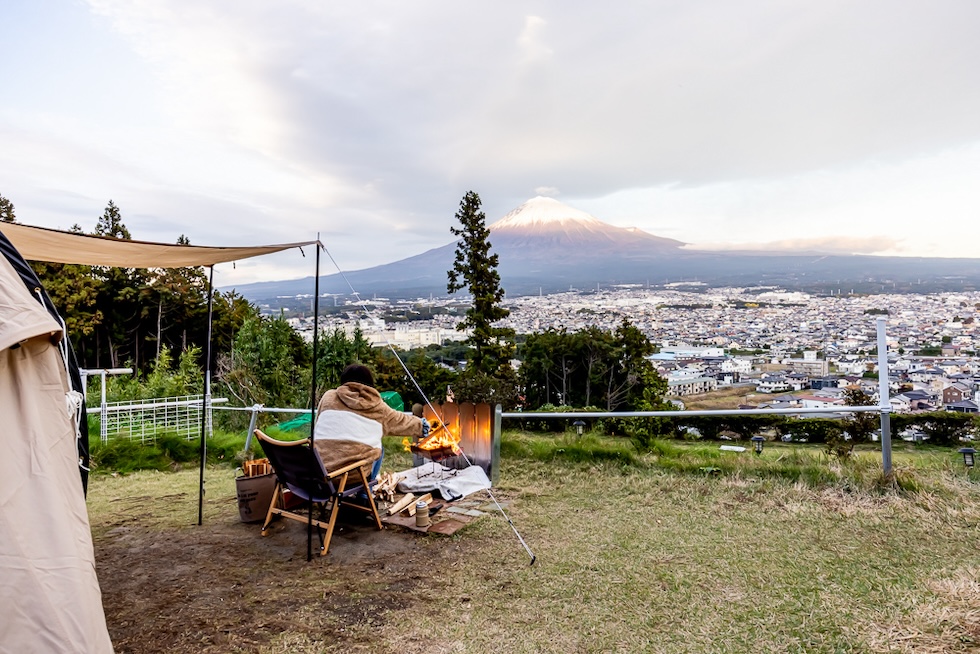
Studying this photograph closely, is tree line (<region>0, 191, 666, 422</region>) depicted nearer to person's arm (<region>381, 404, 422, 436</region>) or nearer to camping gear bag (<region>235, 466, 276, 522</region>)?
camping gear bag (<region>235, 466, 276, 522</region>)

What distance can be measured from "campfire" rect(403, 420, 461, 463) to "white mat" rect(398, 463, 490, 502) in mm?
177

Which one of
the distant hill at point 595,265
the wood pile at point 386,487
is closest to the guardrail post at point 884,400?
the wood pile at point 386,487

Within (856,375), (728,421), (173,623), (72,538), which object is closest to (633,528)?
(173,623)

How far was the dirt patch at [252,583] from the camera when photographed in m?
2.85

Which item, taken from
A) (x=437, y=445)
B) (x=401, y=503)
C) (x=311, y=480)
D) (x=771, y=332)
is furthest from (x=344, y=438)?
(x=771, y=332)

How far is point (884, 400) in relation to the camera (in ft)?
16.5

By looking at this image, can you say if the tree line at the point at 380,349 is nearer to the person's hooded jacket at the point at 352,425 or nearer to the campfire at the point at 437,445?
the campfire at the point at 437,445

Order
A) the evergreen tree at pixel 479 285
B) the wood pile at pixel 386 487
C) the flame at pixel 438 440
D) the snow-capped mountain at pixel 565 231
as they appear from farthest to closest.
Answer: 1. the snow-capped mountain at pixel 565 231
2. the evergreen tree at pixel 479 285
3. the flame at pixel 438 440
4. the wood pile at pixel 386 487

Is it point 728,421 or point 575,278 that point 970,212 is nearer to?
point 728,421

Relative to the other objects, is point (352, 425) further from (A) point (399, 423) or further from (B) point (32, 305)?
(B) point (32, 305)

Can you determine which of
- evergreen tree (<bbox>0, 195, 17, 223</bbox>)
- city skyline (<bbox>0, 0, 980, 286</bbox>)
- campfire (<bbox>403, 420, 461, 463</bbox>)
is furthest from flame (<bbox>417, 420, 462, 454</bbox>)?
evergreen tree (<bbox>0, 195, 17, 223</bbox>)

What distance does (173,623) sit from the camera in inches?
117

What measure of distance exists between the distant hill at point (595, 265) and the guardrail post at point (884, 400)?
19.4 m

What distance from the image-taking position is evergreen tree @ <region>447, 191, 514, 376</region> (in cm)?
2186
